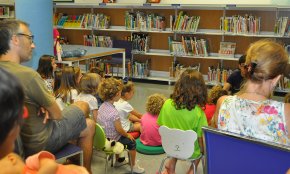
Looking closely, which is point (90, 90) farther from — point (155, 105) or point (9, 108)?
point (9, 108)

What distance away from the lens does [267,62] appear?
60.1 inches

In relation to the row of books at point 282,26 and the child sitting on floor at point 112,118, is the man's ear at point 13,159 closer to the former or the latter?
the child sitting on floor at point 112,118

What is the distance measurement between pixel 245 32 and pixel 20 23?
4.60 metres

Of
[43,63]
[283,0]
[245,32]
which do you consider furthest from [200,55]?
[43,63]

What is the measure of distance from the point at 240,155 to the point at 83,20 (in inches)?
255

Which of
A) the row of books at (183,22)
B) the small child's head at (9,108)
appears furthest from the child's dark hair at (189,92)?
the row of books at (183,22)

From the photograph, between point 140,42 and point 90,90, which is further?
point 140,42

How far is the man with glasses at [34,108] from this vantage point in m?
1.93

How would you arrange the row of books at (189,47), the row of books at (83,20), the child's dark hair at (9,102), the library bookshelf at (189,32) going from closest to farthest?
the child's dark hair at (9,102), the library bookshelf at (189,32), the row of books at (189,47), the row of books at (83,20)

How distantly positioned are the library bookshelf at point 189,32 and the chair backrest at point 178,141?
4041mm

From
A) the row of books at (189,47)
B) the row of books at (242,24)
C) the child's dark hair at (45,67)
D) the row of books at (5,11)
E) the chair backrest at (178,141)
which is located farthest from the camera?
the row of books at (5,11)

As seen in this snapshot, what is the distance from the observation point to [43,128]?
6.79 ft

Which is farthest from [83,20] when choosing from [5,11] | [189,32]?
[189,32]

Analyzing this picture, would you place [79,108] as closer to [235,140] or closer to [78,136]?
[78,136]
